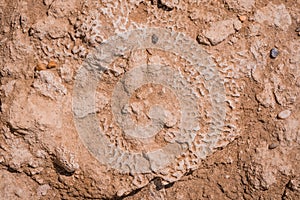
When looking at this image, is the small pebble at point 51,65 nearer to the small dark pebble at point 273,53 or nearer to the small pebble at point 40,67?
the small pebble at point 40,67

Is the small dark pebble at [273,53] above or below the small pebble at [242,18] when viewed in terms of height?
below

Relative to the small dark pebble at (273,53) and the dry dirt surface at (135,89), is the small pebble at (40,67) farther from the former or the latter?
the small dark pebble at (273,53)

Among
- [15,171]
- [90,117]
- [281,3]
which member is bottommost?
[15,171]

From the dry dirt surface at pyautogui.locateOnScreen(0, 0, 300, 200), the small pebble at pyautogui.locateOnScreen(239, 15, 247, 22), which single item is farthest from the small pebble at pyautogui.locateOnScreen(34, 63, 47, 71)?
the small pebble at pyautogui.locateOnScreen(239, 15, 247, 22)

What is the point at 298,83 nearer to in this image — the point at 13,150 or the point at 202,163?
the point at 202,163

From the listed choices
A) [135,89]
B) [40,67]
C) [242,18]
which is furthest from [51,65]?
[242,18]

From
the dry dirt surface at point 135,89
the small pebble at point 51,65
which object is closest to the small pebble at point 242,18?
the dry dirt surface at point 135,89

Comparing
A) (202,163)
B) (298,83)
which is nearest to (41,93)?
(202,163)

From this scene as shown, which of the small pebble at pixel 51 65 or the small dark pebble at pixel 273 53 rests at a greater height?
the small dark pebble at pixel 273 53
